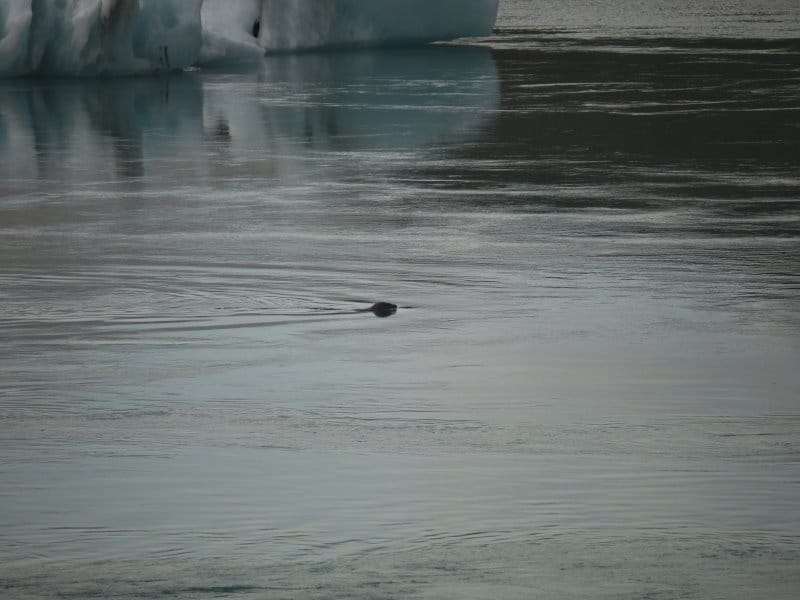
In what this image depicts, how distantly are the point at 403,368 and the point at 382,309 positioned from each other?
0.95 metres

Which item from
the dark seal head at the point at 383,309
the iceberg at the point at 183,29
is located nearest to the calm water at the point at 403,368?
the dark seal head at the point at 383,309

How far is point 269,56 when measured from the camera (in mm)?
24562

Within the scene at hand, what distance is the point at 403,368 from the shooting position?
598 cm

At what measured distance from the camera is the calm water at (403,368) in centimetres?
415

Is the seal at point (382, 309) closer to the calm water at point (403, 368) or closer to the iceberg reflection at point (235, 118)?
the calm water at point (403, 368)

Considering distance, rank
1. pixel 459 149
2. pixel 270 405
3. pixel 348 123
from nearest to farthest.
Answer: pixel 270 405, pixel 459 149, pixel 348 123

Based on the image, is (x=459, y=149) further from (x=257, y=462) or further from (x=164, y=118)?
(x=257, y=462)

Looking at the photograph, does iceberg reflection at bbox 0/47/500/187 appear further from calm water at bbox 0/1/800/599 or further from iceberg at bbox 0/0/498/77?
iceberg at bbox 0/0/498/77

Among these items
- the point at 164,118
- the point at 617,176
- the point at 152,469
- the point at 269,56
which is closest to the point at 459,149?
the point at 617,176

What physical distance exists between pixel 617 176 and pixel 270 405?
235 inches

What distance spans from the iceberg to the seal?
1315 centimetres

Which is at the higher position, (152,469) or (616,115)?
(152,469)

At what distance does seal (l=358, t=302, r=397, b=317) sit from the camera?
6.87 metres

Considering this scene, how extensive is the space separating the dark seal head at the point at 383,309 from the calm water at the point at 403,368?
53 millimetres
